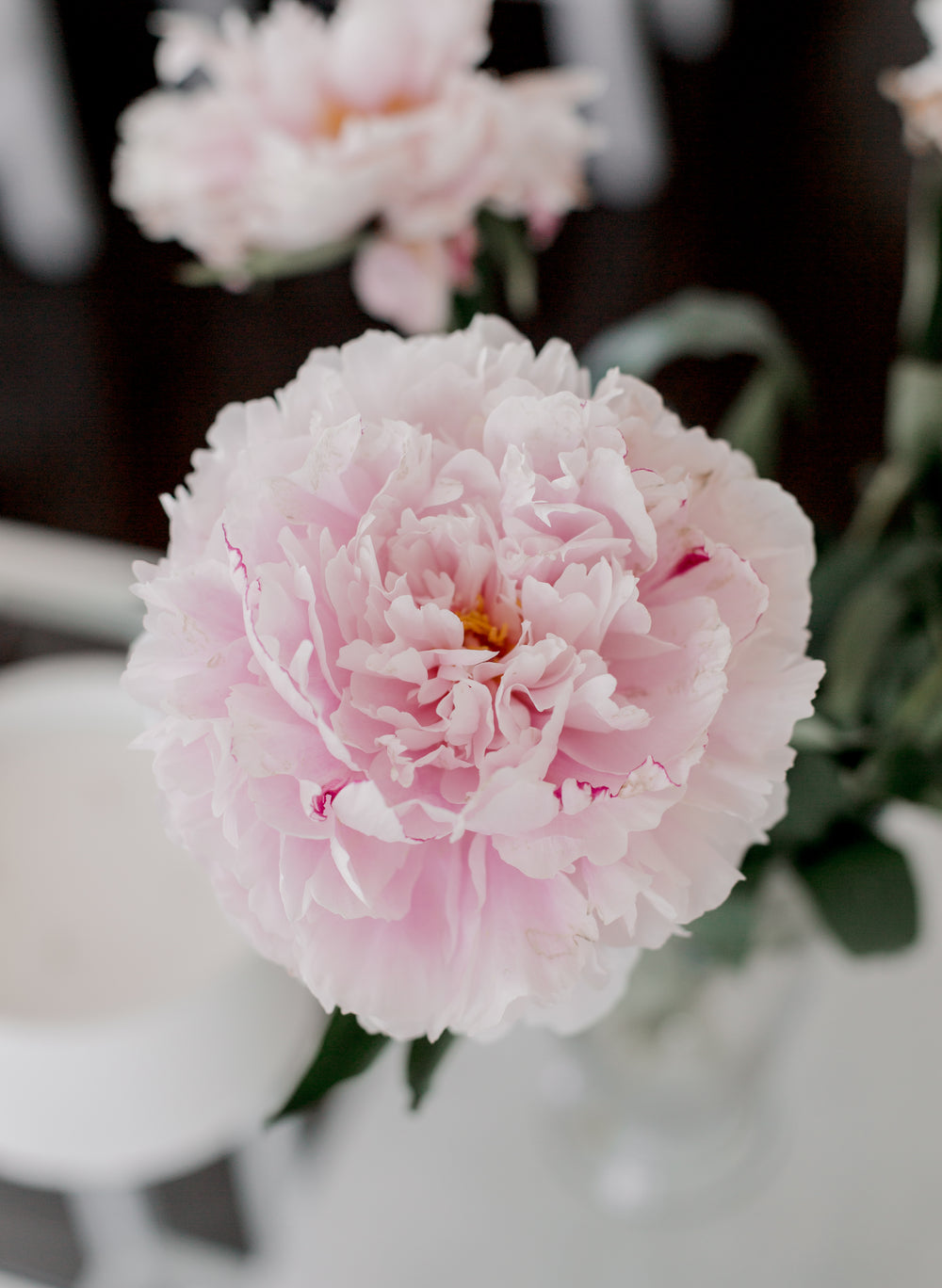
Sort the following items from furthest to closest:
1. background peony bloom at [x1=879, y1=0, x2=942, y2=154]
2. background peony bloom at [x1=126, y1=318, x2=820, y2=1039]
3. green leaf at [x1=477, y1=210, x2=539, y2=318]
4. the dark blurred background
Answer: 1. the dark blurred background
2. green leaf at [x1=477, y1=210, x2=539, y2=318]
3. background peony bloom at [x1=879, y1=0, x2=942, y2=154]
4. background peony bloom at [x1=126, y1=318, x2=820, y2=1039]

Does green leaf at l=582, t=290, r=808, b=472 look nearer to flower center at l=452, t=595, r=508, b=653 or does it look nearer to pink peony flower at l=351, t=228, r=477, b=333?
pink peony flower at l=351, t=228, r=477, b=333

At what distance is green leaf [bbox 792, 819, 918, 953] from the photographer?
0.40m

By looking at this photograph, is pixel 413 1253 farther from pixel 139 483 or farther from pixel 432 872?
pixel 139 483

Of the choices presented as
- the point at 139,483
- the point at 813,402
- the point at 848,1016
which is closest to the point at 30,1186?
the point at 848,1016

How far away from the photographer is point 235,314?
154 centimetres

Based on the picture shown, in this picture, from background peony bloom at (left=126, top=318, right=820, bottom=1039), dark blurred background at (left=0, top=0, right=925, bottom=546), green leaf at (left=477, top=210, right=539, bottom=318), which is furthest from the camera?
dark blurred background at (left=0, top=0, right=925, bottom=546)

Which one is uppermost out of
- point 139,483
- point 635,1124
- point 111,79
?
point 111,79

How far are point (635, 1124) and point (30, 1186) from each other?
0.89ft

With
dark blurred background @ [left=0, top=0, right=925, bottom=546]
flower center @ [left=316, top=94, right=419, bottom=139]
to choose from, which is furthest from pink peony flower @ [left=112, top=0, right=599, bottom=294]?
dark blurred background @ [left=0, top=0, right=925, bottom=546]

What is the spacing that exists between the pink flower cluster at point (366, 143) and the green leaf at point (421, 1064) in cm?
25

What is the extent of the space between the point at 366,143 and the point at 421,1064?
0.28m

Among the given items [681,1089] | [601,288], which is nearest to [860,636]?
[681,1089]

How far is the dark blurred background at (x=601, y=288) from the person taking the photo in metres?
1.40

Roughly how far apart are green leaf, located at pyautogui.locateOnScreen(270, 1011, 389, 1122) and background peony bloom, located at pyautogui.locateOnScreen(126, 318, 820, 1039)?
39 mm
